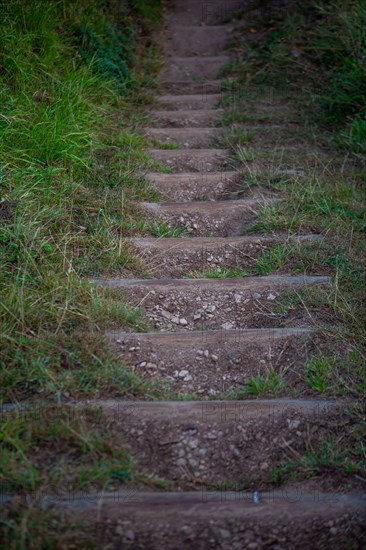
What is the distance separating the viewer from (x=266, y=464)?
8.20ft

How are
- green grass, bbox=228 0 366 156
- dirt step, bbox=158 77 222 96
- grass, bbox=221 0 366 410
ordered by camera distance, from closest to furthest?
grass, bbox=221 0 366 410 → green grass, bbox=228 0 366 156 → dirt step, bbox=158 77 222 96

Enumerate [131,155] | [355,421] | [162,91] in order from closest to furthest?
[355,421] < [131,155] < [162,91]

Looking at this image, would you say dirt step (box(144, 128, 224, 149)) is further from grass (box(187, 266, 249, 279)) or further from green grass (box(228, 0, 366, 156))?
grass (box(187, 266, 249, 279))

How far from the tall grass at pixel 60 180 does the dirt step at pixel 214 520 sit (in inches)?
22.1

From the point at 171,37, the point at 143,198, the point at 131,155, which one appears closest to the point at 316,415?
the point at 143,198

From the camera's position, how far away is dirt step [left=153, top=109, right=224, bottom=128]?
17.0 ft

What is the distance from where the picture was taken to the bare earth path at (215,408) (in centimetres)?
223

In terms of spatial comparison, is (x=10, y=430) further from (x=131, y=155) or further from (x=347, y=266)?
(x=131, y=155)

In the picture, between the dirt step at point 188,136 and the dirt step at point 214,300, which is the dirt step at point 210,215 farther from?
the dirt step at point 188,136

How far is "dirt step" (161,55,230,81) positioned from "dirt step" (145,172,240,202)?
6.27 ft

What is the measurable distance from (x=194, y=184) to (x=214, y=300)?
131cm

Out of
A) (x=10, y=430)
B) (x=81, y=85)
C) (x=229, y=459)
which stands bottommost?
(x=229, y=459)

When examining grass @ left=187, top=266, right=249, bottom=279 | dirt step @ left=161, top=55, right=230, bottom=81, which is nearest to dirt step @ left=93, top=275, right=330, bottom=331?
grass @ left=187, top=266, right=249, bottom=279

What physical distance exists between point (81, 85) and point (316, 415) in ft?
9.73
